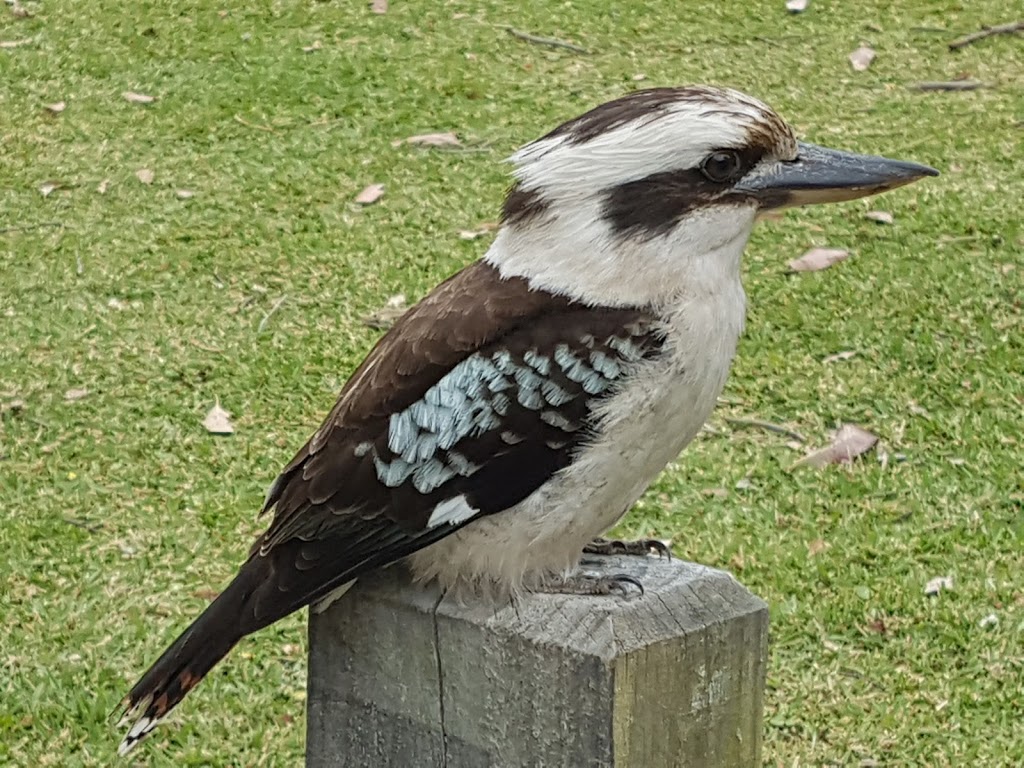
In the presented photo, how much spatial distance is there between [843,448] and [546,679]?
295cm

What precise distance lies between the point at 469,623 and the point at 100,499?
2803 mm

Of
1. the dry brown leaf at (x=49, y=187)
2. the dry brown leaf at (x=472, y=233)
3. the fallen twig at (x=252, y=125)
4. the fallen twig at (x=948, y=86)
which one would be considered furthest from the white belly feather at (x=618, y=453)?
the fallen twig at (x=948, y=86)

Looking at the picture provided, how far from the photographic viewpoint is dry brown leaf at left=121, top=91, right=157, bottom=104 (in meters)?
6.67

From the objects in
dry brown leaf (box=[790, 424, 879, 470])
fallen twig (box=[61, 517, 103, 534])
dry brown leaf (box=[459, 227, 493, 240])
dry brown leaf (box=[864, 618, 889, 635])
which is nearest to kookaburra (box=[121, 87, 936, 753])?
dry brown leaf (box=[864, 618, 889, 635])

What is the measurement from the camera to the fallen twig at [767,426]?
182 inches

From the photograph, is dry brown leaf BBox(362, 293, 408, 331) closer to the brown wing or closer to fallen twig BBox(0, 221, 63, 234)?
fallen twig BBox(0, 221, 63, 234)

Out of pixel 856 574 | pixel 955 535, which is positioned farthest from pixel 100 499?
pixel 955 535

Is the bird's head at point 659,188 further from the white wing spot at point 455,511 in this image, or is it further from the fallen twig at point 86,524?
the fallen twig at point 86,524

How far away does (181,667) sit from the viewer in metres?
2.15

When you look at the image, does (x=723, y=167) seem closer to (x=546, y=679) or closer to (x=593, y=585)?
(x=593, y=585)

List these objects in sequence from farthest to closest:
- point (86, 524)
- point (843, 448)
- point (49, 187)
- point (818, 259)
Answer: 1. point (49, 187)
2. point (818, 259)
3. point (843, 448)
4. point (86, 524)

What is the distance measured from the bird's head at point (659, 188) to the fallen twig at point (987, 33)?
203 inches

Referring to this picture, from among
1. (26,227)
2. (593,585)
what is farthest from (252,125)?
(593,585)

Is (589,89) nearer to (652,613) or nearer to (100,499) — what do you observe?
(100,499)
